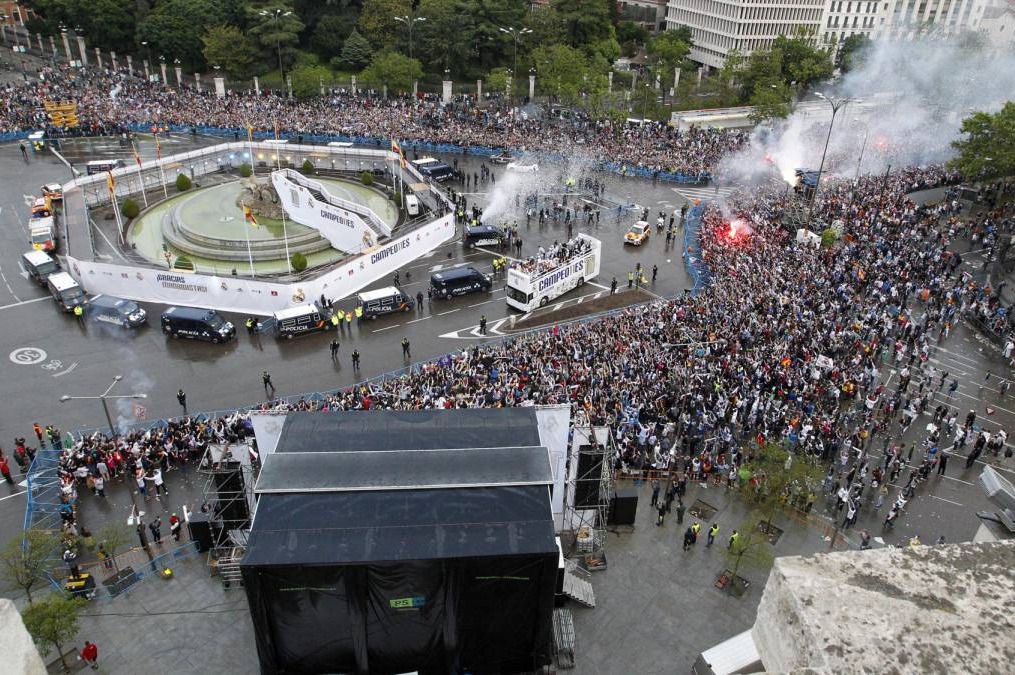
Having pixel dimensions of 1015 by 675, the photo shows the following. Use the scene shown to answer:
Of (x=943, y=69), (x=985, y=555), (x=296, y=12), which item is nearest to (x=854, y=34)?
(x=943, y=69)

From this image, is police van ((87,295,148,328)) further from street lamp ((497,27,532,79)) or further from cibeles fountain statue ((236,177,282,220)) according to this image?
street lamp ((497,27,532,79))

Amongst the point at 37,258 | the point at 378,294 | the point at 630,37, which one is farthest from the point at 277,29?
the point at 378,294

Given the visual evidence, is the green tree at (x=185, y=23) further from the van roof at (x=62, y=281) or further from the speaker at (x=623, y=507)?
the speaker at (x=623, y=507)

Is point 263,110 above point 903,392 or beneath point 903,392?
above

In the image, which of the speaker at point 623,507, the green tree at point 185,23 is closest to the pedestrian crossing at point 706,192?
the speaker at point 623,507

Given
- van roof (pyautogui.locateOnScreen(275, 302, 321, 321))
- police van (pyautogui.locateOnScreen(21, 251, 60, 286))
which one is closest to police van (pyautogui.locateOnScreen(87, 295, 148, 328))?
police van (pyautogui.locateOnScreen(21, 251, 60, 286))

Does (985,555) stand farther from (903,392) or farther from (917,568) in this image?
(903,392)
